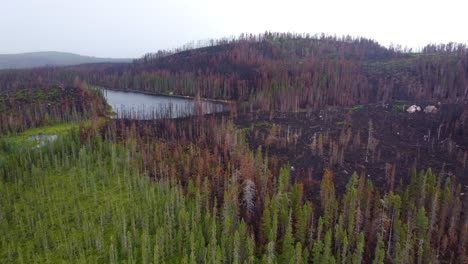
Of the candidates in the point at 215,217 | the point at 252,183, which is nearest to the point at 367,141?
the point at 252,183

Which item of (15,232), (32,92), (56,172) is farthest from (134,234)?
(32,92)

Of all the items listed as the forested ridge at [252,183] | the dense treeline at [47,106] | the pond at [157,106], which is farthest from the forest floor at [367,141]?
the dense treeline at [47,106]

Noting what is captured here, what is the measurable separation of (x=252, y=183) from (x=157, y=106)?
4478 inches

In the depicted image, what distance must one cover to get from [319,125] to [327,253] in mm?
68891

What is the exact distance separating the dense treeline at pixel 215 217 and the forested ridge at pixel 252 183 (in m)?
0.28

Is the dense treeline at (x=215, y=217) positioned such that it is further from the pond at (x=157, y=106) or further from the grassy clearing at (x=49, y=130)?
the pond at (x=157, y=106)

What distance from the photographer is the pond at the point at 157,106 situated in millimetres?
132500

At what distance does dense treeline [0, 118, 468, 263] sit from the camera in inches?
1738

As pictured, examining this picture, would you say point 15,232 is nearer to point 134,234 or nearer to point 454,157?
point 134,234

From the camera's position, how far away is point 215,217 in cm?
5053

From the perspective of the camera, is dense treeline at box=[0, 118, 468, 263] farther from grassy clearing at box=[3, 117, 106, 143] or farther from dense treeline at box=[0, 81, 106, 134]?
dense treeline at box=[0, 81, 106, 134]

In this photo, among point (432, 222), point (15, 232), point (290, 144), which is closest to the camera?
point (432, 222)

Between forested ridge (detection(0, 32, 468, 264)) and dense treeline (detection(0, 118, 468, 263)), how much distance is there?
28 cm

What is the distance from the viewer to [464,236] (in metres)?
44.7
